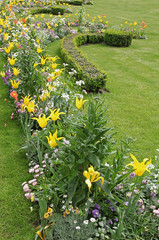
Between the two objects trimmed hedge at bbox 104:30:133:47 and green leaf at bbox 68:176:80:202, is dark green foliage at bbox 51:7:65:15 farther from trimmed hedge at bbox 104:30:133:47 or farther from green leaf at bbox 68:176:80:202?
green leaf at bbox 68:176:80:202

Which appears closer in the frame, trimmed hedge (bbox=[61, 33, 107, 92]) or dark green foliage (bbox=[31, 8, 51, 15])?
trimmed hedge (bbox=[61, 33, 107, 92])

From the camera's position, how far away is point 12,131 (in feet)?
15.1

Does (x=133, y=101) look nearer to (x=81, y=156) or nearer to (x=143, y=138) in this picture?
(x=143, y=138)

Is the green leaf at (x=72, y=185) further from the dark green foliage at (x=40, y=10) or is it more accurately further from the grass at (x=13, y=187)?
the dark green foliage at (x=40, y=10)

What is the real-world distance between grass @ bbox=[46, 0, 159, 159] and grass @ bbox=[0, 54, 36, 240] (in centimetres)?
161

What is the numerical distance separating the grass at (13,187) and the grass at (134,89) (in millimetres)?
1610

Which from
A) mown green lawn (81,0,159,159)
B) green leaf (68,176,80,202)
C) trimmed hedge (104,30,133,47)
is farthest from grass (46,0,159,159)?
green leaf (68,176,80,202)

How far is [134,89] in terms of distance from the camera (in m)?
7.16

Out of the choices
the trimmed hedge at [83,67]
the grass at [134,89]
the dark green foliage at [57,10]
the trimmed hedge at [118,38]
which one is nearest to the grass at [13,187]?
the grass at [134,89]

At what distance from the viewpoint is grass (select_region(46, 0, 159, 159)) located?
199 inches

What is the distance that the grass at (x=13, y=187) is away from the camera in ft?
9.35

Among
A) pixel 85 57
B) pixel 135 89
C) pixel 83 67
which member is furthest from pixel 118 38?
pixel 135 89

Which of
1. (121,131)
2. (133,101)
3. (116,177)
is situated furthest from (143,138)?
(116,177)

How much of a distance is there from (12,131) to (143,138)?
2572mm
